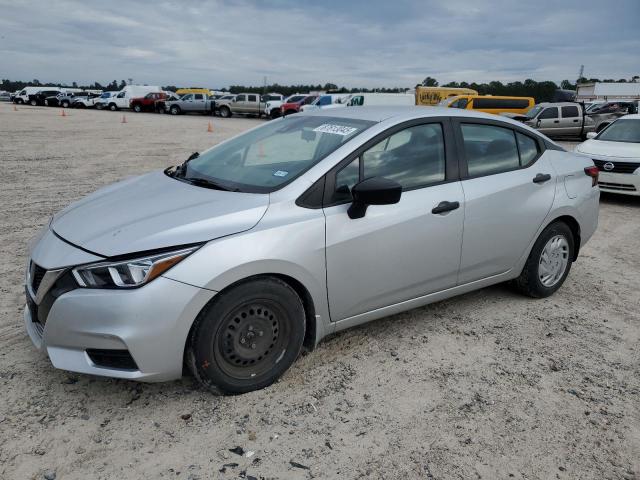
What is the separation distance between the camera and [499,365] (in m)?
→ 3.47

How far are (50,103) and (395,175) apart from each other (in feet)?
182

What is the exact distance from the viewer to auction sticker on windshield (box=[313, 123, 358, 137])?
3510 mm

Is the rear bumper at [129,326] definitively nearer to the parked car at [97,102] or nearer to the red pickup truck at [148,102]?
the red pickup truck at [148,102]

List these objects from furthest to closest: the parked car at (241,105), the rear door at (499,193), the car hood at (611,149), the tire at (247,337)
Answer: the parked car at (241,105) → the car hood at (611,149) → the rear door at (499,193) → the tire at (247,337)

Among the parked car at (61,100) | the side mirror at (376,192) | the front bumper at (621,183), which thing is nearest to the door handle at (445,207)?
the side mirror at (376,192)

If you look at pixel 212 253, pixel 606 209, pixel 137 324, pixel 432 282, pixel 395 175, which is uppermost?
pixel 395 175

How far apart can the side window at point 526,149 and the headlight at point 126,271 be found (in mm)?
2860

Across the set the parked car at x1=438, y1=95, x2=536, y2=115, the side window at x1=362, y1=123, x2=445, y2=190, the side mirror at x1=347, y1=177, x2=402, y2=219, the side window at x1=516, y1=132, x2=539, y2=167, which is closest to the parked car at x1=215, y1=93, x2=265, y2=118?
the parked car at x1=438, y1=95, x2=536, y2=115

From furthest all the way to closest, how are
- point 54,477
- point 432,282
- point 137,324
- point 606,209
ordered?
point 606,209, point 432,282, point 137,324, point 54,477

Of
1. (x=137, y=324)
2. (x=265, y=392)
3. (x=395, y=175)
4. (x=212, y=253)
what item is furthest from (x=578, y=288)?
(x=137, y=324)

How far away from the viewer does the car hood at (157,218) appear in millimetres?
2750

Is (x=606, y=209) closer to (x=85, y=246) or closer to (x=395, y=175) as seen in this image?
(x=395, y=175)

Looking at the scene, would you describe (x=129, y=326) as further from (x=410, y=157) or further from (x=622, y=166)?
(x=622, y=166)

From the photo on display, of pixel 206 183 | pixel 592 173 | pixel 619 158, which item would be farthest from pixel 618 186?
pixel 206 183
